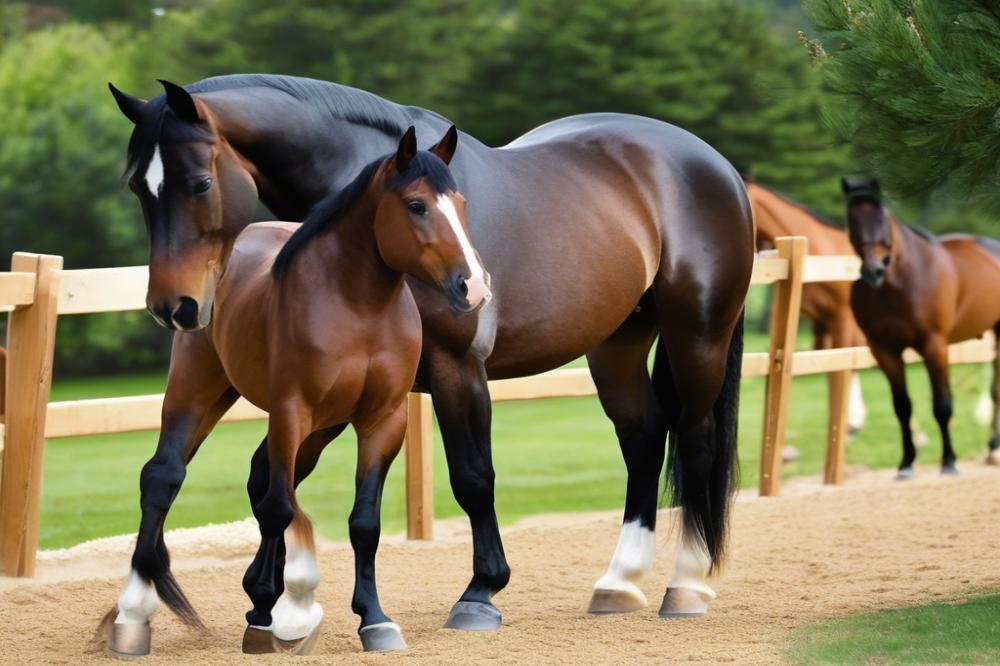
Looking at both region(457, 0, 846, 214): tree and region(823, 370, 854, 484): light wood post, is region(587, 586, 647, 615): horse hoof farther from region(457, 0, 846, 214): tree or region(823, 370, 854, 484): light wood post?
region(457, 0, 846, 214): tree

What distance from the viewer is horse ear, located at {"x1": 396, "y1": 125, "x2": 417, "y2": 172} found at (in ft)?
12.4

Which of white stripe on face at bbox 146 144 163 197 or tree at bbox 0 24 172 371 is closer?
white stripe on face at bbox 146 144 163 197

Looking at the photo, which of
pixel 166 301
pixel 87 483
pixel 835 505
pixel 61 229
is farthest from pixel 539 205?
pixel 61 229

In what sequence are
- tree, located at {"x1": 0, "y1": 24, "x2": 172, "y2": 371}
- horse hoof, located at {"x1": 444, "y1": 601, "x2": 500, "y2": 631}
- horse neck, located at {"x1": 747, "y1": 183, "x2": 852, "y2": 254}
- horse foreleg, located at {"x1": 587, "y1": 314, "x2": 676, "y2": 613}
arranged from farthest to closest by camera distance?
tree, located at {"x1": 0, "y1": 24, "x2": 172, "y2": 371}
horse neck, located at {"x1": 747, "y1": 183, "x2": 852, "y2": 254}
horse foreleg, located at {"x1": 587, "y1": 314, "x2": 676, "y2": 613}
horse hoof, located at {"x1": 444, "y1": 601, "x2": 500, "y2": 631}

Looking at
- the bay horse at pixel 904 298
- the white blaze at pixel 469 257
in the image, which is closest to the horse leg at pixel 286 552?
the white blaze at pixel 469 257

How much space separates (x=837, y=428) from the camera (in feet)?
30.4

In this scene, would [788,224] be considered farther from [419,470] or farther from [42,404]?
[42,404]

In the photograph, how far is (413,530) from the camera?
6.82 metres

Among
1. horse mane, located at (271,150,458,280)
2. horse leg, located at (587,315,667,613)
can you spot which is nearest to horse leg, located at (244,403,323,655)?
horse mane, located at (271,150,458,280)

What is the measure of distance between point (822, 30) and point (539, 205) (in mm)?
1101

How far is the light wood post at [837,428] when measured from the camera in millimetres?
9141

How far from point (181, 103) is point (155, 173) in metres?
0.20

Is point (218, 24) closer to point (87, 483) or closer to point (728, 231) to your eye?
point (87, 483)

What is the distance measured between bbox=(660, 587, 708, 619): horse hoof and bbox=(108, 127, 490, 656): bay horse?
1.29 metres
